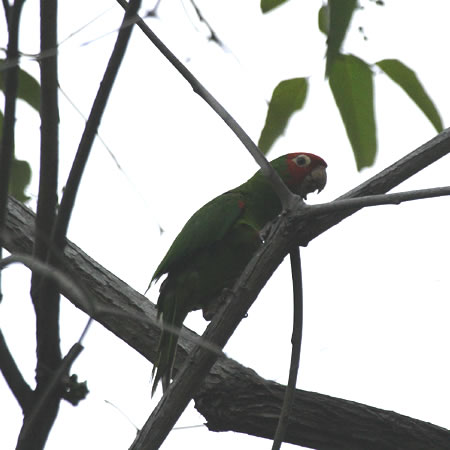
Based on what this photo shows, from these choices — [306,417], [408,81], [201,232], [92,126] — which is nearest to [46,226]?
[92,126]

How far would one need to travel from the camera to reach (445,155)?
7.54 ft

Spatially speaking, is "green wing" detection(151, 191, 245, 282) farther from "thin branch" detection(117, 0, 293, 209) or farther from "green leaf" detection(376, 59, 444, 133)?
"green leaf" detection(376, 59, 444, 133)

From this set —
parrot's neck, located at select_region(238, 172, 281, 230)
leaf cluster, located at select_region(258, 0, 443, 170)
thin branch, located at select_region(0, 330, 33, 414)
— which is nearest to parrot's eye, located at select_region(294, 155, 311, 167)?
parrot's neck, located at select_region(238, 172, 281, 230)

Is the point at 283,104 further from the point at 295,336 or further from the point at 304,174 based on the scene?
the point at 304,174

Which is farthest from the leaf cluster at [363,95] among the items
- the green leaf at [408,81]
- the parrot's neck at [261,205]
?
the parrot's neck at [261,205]

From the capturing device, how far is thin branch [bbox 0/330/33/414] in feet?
4.85

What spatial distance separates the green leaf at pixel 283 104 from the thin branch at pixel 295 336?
0.39 metres

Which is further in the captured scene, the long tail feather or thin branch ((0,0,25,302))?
the long tail feather

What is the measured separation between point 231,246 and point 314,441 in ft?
3.12

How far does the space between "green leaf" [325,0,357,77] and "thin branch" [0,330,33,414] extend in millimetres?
835

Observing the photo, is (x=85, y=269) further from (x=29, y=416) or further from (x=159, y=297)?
(x=29, y=416)

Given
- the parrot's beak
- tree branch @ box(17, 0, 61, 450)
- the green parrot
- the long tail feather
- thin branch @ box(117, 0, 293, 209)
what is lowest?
tree branch @ box(17, 0, 61, 450)

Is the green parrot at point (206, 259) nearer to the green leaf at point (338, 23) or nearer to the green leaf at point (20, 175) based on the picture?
the green leaf at point (20, 175)

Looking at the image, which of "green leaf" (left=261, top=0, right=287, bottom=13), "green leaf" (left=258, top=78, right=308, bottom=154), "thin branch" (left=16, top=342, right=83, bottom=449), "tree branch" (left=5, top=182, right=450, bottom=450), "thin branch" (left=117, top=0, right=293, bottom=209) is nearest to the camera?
"thin branch" (left=16, top=342, right=83, bottom=449)
